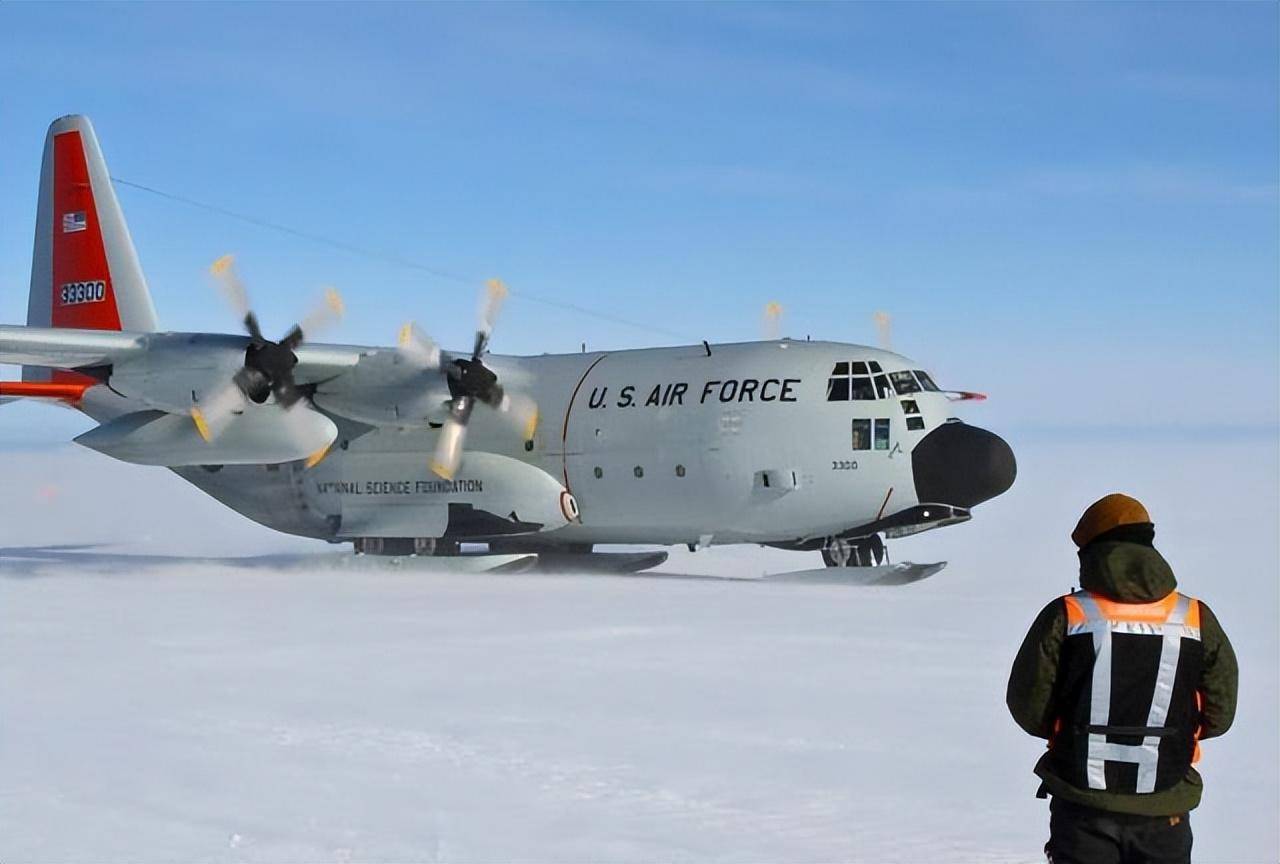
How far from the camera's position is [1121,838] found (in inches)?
141

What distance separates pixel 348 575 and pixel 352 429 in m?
2.22

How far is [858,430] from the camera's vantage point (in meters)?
15.6

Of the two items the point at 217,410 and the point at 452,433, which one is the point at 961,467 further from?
the point at 217,410

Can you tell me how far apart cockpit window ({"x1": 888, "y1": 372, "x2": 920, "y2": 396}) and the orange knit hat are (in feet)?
40.0

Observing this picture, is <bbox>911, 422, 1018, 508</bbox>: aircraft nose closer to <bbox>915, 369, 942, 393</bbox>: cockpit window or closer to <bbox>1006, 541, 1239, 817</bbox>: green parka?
<bbox>915, 369, 942, 393</bbox>: cockpit window

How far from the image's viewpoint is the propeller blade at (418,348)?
56.7 ft

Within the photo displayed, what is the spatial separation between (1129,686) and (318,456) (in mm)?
14742

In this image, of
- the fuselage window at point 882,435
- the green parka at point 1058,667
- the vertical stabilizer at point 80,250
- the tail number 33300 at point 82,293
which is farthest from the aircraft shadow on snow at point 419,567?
the green parka at point 1058,667

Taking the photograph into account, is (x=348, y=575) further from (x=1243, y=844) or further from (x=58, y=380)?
(x=1243, y=844)

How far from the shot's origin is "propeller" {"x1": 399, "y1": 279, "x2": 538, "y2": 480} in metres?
17.3

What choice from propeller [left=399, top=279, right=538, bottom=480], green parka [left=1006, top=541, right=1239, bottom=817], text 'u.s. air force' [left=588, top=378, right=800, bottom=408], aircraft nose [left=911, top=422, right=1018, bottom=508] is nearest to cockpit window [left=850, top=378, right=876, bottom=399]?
text 'u.s. air force' [left=588, top=378, right=800, bottom=408]

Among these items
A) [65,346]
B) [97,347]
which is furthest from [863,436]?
[65,346]

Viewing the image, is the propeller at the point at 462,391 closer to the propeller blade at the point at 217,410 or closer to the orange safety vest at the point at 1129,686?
the propeller blade at the point at 217,410

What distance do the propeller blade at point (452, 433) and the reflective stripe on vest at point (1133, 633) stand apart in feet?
46.4
